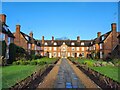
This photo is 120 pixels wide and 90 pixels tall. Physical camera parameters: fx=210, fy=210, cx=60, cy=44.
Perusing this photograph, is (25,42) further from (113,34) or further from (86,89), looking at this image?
(86,89)

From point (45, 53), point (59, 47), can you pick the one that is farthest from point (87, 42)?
point (45, 53)

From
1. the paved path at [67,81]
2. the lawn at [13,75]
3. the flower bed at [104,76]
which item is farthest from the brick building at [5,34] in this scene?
the paved path at [67,81]

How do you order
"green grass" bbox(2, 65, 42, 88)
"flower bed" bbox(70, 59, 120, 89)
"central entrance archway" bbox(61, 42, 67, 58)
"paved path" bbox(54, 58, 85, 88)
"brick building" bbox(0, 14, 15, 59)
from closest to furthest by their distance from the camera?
"flower bed" bbox(70, 59, 120, 89) → "green grass" bbox(2, 65, 42, 88) → "paved path" bbox(54, 58, 85, 88) → "brick building" bbox(0, 14, 15, 59) → "central entrance archway" bbox(61, 42, 67, 58)

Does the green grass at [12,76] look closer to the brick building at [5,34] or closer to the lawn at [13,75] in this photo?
the lawn at [13,75]

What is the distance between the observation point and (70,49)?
342ft

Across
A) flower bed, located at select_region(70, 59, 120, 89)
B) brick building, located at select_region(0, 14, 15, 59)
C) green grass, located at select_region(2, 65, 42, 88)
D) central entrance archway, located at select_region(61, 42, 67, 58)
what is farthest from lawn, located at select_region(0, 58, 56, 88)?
central entrance archway, located at select_region(61, 42, 67, 58)

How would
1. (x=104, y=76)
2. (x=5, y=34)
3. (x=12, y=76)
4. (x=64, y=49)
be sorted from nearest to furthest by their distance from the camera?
1. (x=104, y=76)
2. (x=12, y=76)
3. (x=5, y=34)
4. (x=64, y=49)

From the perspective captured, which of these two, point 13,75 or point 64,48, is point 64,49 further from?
point 13,75

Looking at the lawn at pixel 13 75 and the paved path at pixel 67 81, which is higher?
the lawn at pixel 13 75

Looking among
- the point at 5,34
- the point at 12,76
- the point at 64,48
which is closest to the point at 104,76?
the point at 12,76

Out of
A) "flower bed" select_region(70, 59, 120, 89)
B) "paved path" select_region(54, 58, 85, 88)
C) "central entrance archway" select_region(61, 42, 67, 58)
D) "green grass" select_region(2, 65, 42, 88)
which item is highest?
"central entrance archway" select_region(61, 42, 67, 58)

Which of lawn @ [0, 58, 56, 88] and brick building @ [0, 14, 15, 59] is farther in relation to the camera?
brick building @ [0, 14, 15, 59]

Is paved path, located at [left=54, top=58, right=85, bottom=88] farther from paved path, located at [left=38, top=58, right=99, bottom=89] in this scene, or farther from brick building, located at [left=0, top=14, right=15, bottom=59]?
brick building, located at [left=0, top=14, right=15, bottom=59]

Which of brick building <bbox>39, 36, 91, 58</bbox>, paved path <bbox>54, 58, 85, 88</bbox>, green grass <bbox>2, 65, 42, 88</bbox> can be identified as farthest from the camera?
brick building <bbox>39, 36, 91, 58</bbox>
